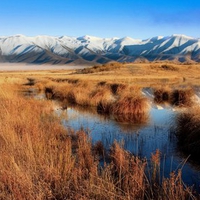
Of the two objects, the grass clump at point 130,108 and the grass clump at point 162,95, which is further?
the grass clump at point 162,95

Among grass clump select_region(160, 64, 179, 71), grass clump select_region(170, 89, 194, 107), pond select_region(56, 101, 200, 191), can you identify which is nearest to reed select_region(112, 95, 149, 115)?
pond select_region(56, 101, 200, 191)

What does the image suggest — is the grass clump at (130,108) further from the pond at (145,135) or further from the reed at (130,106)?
the pond at (145,135)

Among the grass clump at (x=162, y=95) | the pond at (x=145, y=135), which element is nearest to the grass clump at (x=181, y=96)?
the grass clump at (x=162, y=95)

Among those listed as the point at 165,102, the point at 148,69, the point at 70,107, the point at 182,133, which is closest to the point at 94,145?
the point at 182,133

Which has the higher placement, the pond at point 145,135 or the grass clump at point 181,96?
the grass clump at point 181,96

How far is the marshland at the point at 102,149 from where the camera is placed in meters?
4.93

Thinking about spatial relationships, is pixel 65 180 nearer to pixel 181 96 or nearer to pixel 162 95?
pixel 181 96

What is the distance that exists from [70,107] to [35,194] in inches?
484

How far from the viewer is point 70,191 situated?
16.0ft

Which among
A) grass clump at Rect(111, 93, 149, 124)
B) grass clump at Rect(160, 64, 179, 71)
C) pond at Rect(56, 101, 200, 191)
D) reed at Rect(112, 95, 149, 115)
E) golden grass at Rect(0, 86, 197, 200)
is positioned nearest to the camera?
golden grass at Rect(0, 86, 197, 200)

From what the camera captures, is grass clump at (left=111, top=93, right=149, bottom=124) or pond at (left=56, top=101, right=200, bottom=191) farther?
grass clump at (left=111, top=93, right=149, bottom=124)

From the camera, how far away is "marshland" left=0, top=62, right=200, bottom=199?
4.93m

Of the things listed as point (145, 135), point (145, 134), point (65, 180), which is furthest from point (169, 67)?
point (65, 180)

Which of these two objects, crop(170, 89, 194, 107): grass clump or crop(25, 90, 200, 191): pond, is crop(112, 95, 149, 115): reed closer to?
crop(25, 90, 200, 191): pond
